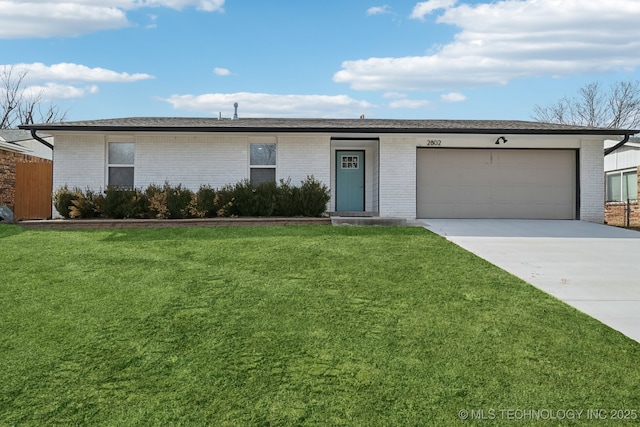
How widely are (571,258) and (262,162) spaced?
8.77 meters

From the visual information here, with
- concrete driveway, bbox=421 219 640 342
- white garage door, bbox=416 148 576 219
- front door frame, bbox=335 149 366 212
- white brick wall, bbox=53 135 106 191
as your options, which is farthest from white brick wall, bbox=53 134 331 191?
concrete driveway, bbox=421 219 640 342

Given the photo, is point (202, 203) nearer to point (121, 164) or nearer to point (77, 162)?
point (121, 164)

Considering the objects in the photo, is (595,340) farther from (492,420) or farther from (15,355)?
(15,355)

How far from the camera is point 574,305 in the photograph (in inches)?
209

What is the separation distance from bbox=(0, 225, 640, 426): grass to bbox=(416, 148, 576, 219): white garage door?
753 cm

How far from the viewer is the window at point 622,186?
725 inches

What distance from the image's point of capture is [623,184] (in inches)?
754

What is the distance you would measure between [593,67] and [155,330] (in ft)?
102

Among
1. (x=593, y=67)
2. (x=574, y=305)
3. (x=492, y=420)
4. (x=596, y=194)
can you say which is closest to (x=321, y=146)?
(x=596, y=194)

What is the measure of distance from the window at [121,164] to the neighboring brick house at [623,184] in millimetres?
17718

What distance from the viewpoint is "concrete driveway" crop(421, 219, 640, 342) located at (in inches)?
213

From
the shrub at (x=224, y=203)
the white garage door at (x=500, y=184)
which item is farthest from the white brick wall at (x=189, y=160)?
the white garage door at (x=500, y=184)
